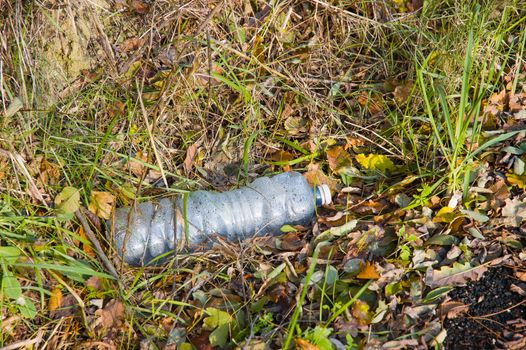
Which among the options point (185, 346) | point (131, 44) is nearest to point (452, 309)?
point (185, 346)

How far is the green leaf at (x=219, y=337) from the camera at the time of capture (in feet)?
8.11

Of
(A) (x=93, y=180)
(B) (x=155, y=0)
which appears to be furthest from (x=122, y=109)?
(B) (x=155, y=0)

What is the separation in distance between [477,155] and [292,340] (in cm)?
134

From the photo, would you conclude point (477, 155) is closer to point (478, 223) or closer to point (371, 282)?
point (478, 223)

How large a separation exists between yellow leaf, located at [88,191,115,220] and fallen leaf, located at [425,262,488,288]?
4.69ft

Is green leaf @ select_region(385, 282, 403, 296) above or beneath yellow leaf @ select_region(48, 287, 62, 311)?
beneath

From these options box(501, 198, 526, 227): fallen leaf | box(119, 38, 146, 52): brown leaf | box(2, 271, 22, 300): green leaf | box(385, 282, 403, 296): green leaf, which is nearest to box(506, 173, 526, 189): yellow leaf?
box(501, 198, 526, 227): fallen leaf

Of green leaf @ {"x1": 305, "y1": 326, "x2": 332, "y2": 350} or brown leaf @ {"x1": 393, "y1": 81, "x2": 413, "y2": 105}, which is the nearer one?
green leaf @ {"x1": 305, "y1": 326, "x2": 332, "y2": 350}

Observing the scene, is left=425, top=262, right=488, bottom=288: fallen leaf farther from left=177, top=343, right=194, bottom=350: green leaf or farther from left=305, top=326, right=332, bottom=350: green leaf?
left=177, top=343, right=194, bottom=350: green leaf

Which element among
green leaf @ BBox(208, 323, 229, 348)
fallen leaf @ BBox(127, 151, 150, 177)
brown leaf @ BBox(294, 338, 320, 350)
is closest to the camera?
brown leaf @ BBox(294, 338, 320, 350)

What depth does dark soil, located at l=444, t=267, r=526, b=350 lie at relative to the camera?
2414 mm

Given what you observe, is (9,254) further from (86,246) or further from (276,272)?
(276,272)

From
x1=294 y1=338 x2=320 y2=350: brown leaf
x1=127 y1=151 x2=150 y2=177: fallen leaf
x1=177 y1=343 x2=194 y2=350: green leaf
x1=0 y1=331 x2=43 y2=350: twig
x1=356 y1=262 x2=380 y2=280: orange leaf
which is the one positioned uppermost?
x1=127 y1=151 x2=150 y2=177: fallen leaf

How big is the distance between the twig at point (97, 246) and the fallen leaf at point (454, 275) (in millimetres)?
1307
